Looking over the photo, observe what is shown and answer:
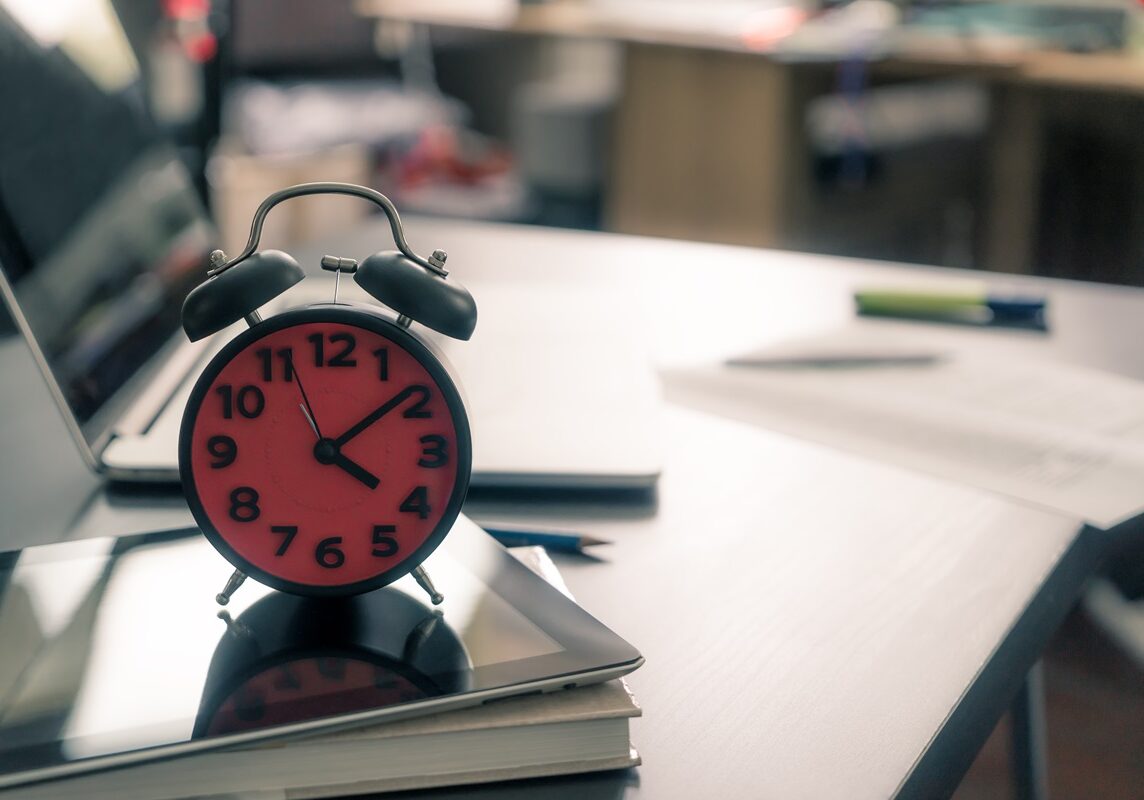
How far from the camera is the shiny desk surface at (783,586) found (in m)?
0.44

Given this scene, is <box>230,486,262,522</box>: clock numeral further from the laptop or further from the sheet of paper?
the sheet of paper

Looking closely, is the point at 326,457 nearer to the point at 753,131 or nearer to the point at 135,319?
the point at 135,319

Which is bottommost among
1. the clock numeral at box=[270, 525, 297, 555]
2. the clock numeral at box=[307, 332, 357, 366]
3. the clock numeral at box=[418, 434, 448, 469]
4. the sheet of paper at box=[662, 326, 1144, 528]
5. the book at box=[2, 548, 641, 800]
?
the sheet of paper at box=[662, 326, 1144, 528]

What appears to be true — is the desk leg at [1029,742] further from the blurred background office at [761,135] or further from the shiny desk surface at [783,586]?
the blurred background office at [761,135]

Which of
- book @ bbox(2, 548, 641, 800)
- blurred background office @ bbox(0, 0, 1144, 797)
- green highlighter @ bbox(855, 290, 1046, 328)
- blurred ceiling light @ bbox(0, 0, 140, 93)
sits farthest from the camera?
blurred background office @ bbox(0, 0, 1144, 797)

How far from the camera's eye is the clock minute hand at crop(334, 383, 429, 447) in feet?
1.51

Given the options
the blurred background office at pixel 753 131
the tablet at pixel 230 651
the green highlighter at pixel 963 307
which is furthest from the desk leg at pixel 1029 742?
the blurred background office at pixel 753 131

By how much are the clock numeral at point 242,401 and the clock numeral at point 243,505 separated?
0.09 ft

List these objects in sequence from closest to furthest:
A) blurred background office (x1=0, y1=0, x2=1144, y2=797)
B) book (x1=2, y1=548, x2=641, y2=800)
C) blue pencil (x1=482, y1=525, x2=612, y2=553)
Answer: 1. book (x1=2, y1=548, x2=641, y2=800)
2. blue pencil (x1=482, y1=525, x2=612, y2=553)
3. blurred background office (x1=0, y1=0, x2=1144, y2=797)

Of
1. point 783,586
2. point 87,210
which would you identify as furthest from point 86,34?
point 783,586

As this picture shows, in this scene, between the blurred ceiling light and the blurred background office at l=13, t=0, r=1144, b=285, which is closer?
the blurred ceiling light

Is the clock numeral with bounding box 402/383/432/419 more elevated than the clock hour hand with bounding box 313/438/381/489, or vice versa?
the clock numeral with bounding box 402/383/432/419

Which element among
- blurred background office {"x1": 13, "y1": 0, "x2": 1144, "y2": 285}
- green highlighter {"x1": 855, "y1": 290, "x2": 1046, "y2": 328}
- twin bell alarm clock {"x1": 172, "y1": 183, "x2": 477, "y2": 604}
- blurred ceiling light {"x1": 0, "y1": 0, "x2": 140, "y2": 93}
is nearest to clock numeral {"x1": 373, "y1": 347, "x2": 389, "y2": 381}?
twin bell alarm clock {"x1": 172, "y1": 183, "x2": 477, "y2": 604}

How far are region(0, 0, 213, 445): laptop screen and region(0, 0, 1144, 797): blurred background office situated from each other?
1.12 metres
